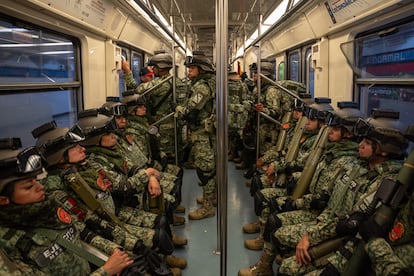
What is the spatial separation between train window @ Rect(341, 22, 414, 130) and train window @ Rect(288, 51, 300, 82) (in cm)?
264

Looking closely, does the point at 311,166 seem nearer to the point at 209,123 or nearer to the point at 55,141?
the point at 209,123

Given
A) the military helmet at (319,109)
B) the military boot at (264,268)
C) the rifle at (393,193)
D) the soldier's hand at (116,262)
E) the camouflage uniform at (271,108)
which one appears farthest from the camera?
the camouflage uniform at (271,108)

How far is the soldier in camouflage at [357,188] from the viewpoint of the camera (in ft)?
7.29

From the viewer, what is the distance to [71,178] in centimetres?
234

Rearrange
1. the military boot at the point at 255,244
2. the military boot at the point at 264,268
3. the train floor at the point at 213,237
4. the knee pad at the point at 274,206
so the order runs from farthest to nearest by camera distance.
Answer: the military boot at the point at 255,244 → the train floor at the point at 213,237 → the knee pad at the point at 274,206 → the military boot at the point at 264,268

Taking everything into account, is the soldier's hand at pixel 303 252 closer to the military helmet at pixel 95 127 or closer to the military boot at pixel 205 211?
the military helmet at pixel 95 127

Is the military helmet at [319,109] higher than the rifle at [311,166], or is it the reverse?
the military helmet at [319,109]

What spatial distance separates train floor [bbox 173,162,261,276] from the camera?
3.50 meters

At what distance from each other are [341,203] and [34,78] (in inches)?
101

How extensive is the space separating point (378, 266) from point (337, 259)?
0.39 meters

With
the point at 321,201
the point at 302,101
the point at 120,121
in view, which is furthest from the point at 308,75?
the point at 321,201

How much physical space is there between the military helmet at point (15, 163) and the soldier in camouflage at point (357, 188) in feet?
5.51

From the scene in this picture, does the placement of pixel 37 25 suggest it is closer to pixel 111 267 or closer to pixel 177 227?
pixel 111 267

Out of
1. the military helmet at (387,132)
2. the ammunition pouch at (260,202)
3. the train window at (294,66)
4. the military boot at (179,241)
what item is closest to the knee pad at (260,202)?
the ammunition pouch at (260,202)
